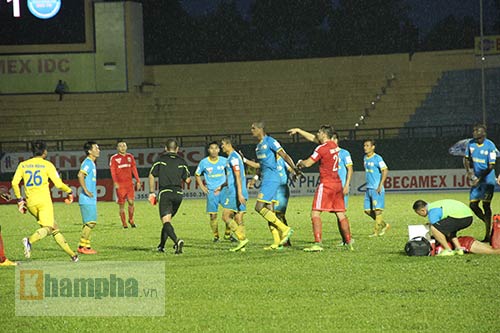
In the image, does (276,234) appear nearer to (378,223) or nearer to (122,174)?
(378,223)

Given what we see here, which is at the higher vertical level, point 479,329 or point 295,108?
point 295,108

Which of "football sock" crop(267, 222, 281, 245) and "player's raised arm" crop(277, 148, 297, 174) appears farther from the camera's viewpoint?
"football sock" crop(267, 222, 281, 245)

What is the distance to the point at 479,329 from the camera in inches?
371

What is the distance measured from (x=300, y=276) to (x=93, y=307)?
3.40 meters

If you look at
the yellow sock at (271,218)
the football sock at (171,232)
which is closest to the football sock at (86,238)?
the football sock at (171,232)

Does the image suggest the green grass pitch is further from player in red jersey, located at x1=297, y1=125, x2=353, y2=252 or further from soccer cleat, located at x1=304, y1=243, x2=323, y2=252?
player in red jersey, located at x1=297, y1=125, x2=353, y2=252

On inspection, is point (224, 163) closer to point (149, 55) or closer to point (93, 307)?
point (93, 307)

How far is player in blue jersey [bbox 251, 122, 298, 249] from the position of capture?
16.8 metres

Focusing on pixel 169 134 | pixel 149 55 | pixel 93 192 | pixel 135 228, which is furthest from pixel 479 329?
pixel 149 55

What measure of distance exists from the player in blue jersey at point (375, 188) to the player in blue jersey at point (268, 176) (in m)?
3.90

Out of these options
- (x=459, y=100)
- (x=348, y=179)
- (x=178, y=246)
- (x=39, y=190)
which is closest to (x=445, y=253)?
(x=348, y=179)

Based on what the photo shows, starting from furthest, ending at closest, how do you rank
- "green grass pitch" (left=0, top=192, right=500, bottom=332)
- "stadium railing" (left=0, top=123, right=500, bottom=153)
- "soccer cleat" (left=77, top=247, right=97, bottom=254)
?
1. "stadium railing" (left=0, top=123, right=500, bottom=153)
2. "soccer cleat" (left=77, top=247, right=97, bottom=254)
3. "green grass pitch" (left=0, top=192, right=500, bottom=332)

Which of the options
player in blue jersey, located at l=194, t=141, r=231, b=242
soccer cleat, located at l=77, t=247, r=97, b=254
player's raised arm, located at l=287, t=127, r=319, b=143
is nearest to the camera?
player's raised arm, located at l=287, t=127, r=319, b=143

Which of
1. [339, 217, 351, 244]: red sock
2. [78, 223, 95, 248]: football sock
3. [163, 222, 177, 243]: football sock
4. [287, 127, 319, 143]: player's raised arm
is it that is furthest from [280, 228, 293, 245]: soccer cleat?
[78, 223, 95, 248]: football sock
